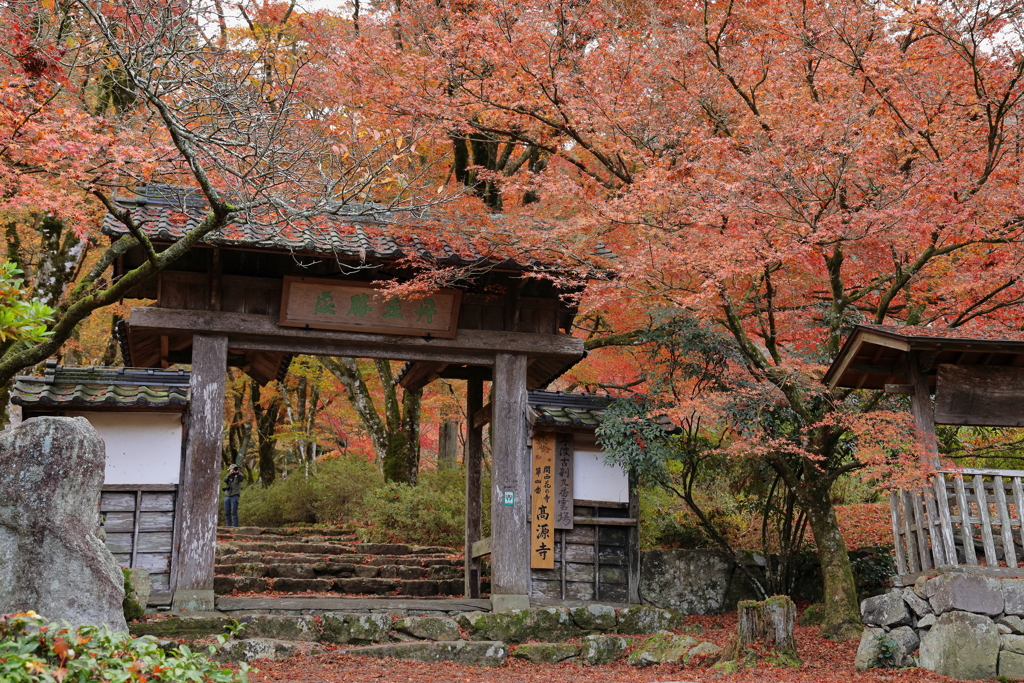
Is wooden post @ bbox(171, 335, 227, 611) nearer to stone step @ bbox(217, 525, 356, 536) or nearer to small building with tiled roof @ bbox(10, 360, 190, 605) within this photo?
small building with tiled roof @ bbox(10, 360, 190, 605)

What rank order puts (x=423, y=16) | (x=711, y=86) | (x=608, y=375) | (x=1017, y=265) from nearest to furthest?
(x=1017, y=265), (x=711, y=86), (x=423, y=16), (x=608, y=375)

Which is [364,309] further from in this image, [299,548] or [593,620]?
[299,548]

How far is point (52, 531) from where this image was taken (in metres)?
5.87

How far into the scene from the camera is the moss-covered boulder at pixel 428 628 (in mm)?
9414

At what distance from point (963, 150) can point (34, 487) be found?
34.5 ft

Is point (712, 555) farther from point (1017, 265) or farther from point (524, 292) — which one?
point (1017, 265)

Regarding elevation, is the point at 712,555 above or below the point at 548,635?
above

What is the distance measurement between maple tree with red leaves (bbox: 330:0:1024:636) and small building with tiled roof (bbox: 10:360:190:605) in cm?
456

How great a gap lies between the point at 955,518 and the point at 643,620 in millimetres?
3830

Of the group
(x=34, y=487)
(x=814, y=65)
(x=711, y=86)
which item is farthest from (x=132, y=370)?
(x=814, y=65)

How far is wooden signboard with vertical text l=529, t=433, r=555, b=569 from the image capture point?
1093cm

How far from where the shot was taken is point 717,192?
10.3m

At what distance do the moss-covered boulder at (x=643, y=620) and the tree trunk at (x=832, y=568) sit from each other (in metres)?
1.90

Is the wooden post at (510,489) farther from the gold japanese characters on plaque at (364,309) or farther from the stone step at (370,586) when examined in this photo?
the stone step at (370,586)
